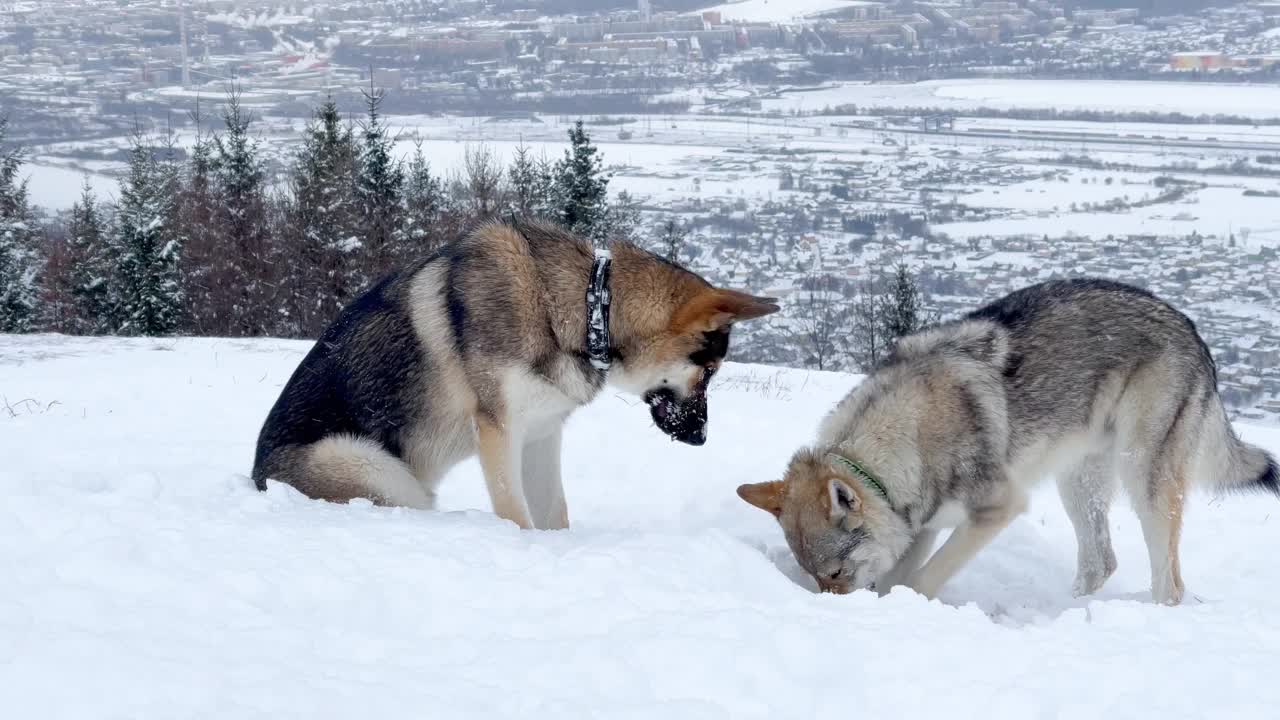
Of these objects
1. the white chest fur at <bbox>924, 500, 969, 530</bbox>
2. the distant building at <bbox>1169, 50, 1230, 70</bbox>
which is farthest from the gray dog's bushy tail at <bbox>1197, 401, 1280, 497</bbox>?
the distant building at <bbox>1169, 50, 1230, 70</bbox>

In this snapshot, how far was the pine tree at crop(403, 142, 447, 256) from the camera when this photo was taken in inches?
1485

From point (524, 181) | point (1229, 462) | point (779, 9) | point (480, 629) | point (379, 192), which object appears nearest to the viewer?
point (480, 629)

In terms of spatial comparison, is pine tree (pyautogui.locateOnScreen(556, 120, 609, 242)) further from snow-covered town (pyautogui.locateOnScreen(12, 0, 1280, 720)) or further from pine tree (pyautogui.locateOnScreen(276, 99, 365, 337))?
snow-covered town (pyautogui.locateOnScreen(12, 0, 1280, 720))

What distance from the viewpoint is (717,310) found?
5.11 metres

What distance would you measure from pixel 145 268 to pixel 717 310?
113ft

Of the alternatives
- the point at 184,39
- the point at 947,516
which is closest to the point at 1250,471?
the point at 947,516

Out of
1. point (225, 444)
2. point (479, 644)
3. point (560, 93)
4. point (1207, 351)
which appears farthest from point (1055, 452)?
point (560, 93)

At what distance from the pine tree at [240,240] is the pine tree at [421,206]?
5.63m

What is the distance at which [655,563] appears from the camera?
4.09m

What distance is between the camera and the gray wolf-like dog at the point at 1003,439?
531 cm

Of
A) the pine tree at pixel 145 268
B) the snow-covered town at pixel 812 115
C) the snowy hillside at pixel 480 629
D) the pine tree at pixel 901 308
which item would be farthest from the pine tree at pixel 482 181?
the snowy hillside at pixel 480 629

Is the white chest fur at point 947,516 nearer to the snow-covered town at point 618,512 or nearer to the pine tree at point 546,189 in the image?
the snow-covered town at point 618,512

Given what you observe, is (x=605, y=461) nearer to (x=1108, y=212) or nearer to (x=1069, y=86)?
(x=1108, y=212)

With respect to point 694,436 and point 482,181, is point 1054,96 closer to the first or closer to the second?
point 482,181
